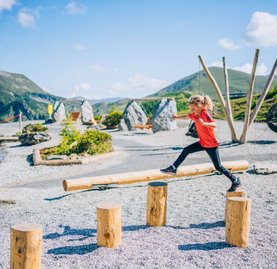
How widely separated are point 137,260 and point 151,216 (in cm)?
129

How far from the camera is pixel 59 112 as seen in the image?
31.5 metres

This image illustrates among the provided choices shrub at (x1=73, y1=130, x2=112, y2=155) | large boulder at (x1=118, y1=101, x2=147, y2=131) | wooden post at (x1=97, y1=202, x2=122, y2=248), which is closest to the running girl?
wooden post at (x1=97, y1=202, x2=122, y2=248)

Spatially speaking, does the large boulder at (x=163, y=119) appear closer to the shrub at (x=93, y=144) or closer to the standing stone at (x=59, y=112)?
the shrub at (x=93, y=144)

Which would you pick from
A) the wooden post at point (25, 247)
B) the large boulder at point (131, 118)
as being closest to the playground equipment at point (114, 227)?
the wooden post at point (25, 247)

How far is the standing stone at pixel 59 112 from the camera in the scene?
31.2 m

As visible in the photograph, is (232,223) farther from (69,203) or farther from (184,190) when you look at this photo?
(69,203)

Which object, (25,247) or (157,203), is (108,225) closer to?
(157,203)

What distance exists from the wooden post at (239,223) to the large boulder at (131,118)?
19.3 m

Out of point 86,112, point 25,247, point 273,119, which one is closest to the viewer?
point 25,247

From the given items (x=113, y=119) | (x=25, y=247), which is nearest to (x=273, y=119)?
(x=113, y=119)

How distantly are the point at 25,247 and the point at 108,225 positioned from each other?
126 cm

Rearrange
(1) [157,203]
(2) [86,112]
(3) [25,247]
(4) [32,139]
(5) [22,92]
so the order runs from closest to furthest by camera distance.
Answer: (3) [25,247], (1) [157,203], (4) [32,139], (2) [86,112], (5) [22,92]

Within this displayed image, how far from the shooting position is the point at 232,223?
4672mm

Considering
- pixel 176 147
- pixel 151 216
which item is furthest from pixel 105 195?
pixel 176 147
